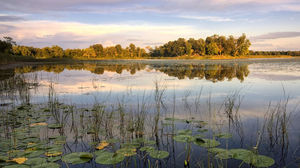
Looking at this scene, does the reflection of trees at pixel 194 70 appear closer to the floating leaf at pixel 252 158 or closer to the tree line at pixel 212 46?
the floating leaf at pixel 252 158

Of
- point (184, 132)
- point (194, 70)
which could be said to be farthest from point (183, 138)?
point (194, 70)

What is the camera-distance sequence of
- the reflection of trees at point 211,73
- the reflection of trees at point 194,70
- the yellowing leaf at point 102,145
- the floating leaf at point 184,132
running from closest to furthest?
the yellowing leaf at point 102,145 → the floating leaf at point 184,132 → the reflection of trees at point 211,73 → the reflection of trees at point 194,70

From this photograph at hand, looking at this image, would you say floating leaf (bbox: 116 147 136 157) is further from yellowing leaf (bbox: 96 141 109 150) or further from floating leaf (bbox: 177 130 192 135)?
floating leaf (bbox: 177 130 192 135)

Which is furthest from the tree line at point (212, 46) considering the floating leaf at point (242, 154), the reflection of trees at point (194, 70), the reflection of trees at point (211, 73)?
the floating leaf at point (242, 154)

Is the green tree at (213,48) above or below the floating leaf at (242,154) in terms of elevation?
above

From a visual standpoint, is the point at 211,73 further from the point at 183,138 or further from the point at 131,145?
the point at 131,145

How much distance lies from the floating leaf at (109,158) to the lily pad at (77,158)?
0.66 feet

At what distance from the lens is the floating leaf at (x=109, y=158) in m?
3.56

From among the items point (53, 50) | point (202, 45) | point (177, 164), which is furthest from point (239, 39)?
point (177, 164)

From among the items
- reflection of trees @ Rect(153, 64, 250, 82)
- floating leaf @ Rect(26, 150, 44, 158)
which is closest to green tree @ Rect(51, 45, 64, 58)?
reflection of trees @ Rect(153, 64, 250, 82)

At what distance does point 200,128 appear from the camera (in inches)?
210

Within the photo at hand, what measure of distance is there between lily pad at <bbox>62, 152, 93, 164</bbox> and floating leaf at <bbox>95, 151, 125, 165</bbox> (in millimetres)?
202

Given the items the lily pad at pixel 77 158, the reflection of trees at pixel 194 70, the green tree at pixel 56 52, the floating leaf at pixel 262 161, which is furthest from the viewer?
the green tree at pixel 56 52

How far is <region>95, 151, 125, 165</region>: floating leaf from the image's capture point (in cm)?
356
